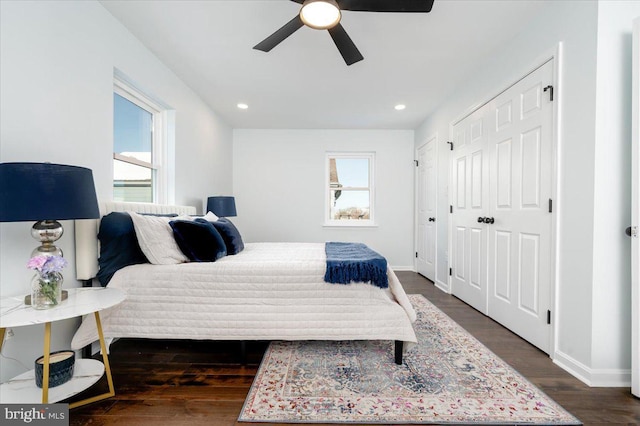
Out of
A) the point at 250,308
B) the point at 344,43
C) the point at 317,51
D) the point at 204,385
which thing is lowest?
the point at 204,385

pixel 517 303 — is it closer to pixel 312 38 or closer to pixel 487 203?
pixel 487 203

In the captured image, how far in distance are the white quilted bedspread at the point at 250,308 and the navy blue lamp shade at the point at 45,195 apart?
56 cm

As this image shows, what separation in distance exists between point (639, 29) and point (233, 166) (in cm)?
479

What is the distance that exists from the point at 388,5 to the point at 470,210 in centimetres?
220

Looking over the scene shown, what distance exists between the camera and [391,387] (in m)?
1.63

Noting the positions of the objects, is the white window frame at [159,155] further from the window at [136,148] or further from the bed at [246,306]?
the bed at [246,306]

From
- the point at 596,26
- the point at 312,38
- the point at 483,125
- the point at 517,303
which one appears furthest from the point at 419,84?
the point at 517,303

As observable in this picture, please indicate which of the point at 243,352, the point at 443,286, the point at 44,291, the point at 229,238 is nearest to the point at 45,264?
the point at 44,291

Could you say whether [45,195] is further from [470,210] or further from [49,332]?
[470,210]

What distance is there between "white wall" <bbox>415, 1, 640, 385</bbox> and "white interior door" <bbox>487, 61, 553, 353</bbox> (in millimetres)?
146

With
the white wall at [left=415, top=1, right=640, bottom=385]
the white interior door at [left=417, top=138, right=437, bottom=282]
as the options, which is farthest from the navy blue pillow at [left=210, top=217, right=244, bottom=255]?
the white interior door at [left=417, top=138, right=437, bottom=282]

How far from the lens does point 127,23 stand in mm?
2242

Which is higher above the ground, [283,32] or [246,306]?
[283,32]

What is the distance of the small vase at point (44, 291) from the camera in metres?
1.33
